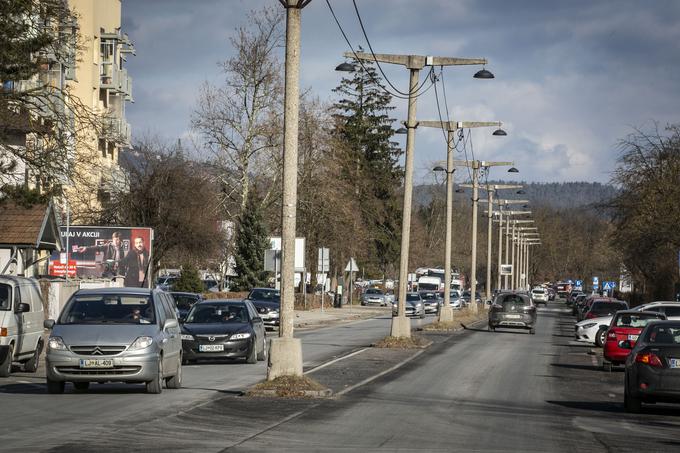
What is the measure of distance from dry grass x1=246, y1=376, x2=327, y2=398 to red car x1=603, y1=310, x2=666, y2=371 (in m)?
12.3

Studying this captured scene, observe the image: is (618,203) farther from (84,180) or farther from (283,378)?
(283,378)

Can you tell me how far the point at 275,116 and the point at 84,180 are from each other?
35540 mm

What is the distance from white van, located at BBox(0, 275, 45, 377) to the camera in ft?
74.0

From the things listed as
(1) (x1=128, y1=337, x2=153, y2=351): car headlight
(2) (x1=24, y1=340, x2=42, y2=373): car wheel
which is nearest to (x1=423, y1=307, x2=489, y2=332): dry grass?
(2) (x1=24, y1=340, x2=42, y2=373): car wheel

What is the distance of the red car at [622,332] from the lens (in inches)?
1142

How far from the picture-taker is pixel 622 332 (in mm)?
29188

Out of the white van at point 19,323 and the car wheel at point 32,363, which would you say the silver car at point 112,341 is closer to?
the white van at point 19,323

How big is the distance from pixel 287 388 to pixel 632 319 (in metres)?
14.0

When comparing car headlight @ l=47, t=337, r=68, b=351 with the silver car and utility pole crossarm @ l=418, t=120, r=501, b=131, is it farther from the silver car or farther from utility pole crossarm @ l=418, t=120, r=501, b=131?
utility pole crossarm @ l=418, t=120, r=501, b=131

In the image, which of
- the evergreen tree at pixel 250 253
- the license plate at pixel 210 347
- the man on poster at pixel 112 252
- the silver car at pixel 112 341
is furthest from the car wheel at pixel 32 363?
the evergreen tree at pixel 250 253

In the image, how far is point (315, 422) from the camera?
49.7 ft

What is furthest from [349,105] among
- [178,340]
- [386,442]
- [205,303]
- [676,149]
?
[386,442]

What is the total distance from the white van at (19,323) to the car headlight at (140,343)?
16.3ft

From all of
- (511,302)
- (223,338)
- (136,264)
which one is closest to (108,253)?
(136,264)
